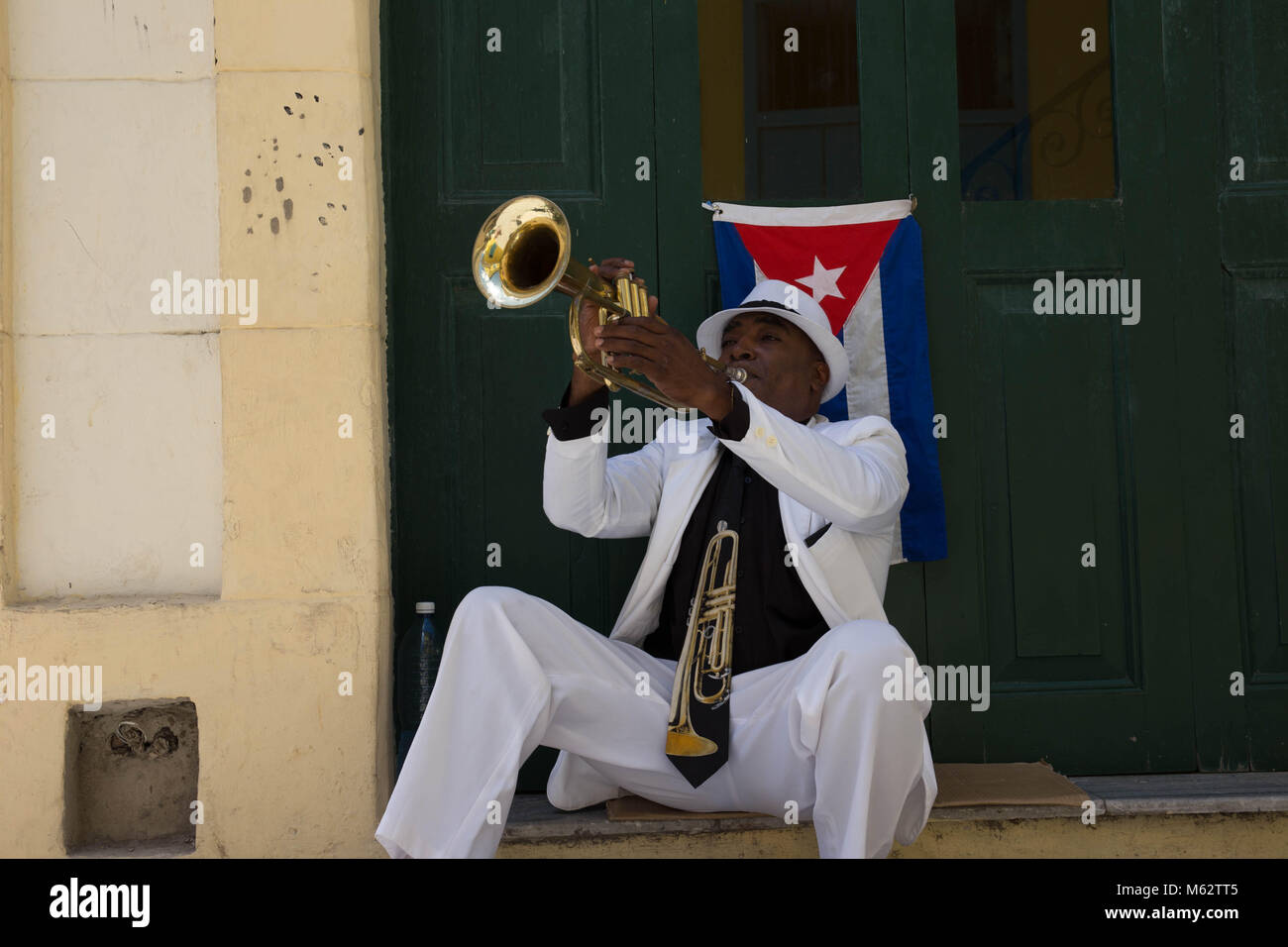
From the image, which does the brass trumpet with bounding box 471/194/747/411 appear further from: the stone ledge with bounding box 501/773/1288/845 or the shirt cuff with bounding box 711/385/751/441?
the stone ledge with bounding box 501/773/1288/845

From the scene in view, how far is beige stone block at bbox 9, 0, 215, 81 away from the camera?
358 cm

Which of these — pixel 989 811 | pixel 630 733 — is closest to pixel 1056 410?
pixel 989 811

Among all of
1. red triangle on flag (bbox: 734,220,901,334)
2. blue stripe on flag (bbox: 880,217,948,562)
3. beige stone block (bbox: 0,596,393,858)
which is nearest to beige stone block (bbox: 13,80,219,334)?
beige stone block (bbox: 0,596,393,858)

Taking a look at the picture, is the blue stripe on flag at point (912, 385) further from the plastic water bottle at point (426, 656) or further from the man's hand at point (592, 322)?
the plastic water bottle at point (426, 656)

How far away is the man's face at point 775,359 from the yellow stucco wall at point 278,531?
1.09 metres

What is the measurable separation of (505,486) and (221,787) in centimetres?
124

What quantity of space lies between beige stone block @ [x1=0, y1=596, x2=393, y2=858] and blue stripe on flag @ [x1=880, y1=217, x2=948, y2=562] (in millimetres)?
1739

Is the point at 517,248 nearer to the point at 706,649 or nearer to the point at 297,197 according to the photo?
the point at 297,197

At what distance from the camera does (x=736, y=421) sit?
2.85 m

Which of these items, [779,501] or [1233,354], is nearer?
[779,501]

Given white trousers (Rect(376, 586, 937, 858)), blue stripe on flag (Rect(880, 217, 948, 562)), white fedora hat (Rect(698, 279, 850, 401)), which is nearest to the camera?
white trousers (Rect(376, 586, 937, 858))

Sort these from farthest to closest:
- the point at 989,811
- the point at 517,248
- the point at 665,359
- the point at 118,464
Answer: the point at 118,464 → the point at 989,811 → the point at 517,248 → the point at 665,359

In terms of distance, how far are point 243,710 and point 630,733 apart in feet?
3.78

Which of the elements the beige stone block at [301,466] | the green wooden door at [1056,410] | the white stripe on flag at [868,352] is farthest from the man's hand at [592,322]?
the green wooden door at [1056,410]
